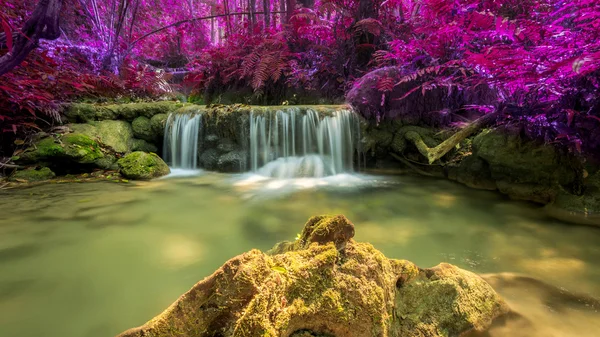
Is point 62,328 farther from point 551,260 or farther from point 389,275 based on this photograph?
point 551,260

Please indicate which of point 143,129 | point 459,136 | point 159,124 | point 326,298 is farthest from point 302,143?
point 326,298

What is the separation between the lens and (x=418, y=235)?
317 centimetres

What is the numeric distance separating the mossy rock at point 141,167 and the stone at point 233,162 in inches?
Result: 47.7

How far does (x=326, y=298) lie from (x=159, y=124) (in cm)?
738

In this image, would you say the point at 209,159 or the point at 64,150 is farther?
the point at 209,159

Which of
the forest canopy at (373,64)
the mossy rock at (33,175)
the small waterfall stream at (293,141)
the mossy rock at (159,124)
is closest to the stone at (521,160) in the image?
the forest canopy at (373,64)

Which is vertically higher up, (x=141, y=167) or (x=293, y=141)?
(x=293, y=141)

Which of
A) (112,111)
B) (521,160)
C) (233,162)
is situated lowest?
(233,162)

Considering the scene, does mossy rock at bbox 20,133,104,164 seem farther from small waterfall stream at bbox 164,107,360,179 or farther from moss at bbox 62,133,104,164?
small waterfall stream at bbox 164,107,360,179

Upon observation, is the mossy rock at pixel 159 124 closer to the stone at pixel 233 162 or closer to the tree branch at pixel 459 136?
the stone at pixel 233 162

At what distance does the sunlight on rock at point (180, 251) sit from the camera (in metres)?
2.63

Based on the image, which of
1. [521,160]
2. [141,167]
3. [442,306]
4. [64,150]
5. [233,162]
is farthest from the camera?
[233,162]

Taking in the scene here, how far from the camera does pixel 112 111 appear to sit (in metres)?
7.22

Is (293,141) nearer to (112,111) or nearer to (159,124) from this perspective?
(159,124)
